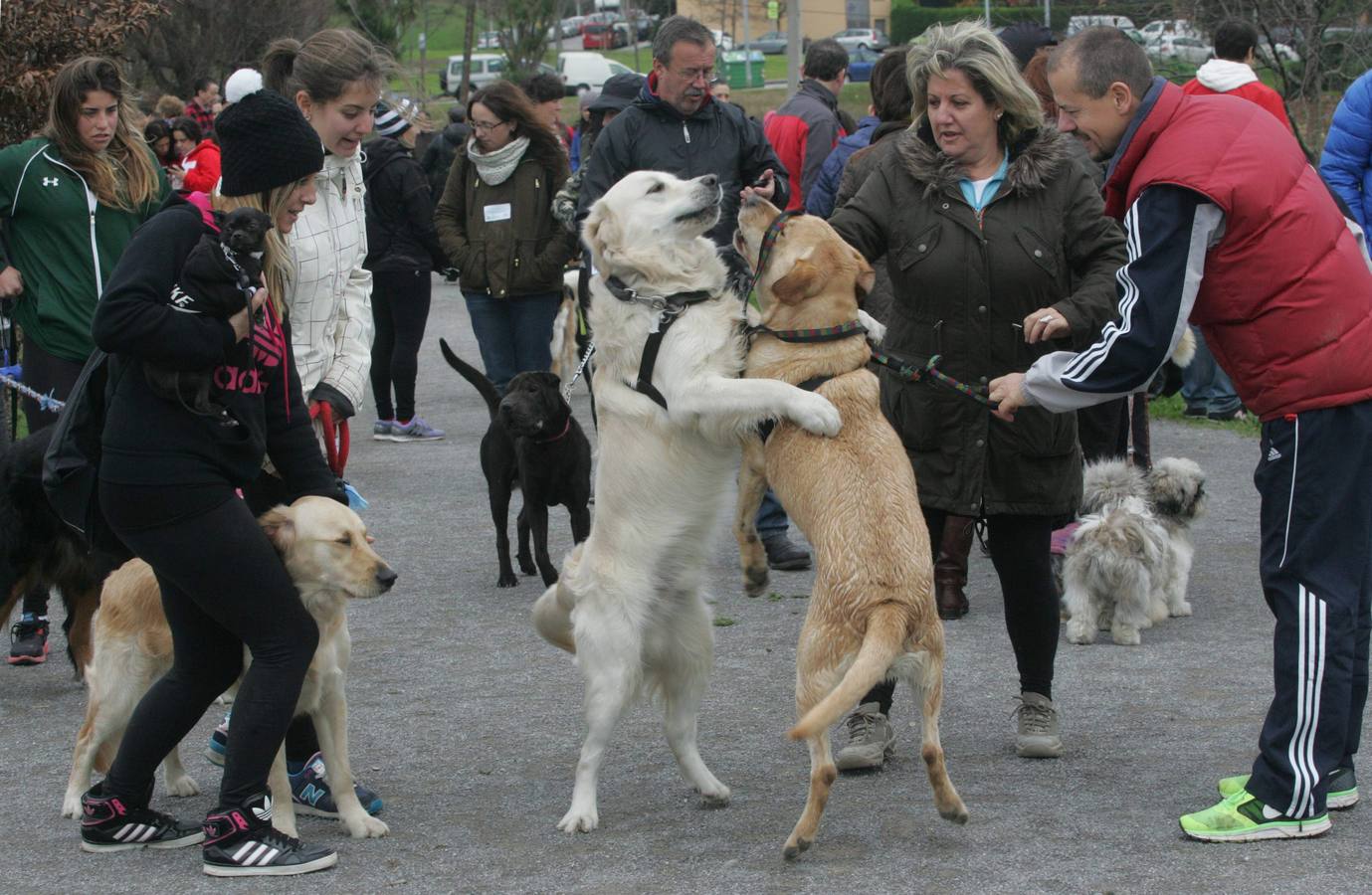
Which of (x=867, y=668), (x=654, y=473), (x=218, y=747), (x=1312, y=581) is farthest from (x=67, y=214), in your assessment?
(x=1312, y=581)

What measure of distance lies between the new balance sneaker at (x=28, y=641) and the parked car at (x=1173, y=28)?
14.7 m

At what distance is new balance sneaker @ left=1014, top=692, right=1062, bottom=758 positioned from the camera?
173 inches

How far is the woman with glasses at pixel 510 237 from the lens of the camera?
8.39 metres

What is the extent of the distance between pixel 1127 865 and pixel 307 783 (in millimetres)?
2371

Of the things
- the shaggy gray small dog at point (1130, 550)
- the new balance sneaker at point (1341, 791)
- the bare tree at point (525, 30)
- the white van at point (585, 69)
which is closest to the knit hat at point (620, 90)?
the shaggy gray small dog at point (1130, 550)

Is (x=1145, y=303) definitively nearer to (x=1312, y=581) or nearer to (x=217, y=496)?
(x=1312, y=581)

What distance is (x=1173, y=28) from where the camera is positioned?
1802 cm

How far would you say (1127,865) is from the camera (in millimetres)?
3590

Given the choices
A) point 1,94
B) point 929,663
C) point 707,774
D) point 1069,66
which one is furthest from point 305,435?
point 1,94

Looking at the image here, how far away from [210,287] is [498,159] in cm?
514

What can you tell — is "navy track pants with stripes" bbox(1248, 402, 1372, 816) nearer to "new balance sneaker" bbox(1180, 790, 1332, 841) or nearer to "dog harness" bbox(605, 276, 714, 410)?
"new balance sneaker" bbox(1180, 790, 1332, 841)

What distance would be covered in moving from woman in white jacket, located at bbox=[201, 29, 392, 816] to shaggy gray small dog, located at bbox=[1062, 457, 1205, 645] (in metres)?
3.07

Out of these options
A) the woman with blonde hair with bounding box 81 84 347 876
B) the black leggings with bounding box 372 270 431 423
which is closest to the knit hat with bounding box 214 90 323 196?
the woman with blonde hair with bounding box 81 84 347 876

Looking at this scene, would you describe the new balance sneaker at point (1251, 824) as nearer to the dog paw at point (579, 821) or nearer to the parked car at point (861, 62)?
the dog paw at point (579, 821)
